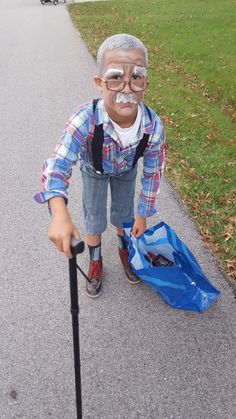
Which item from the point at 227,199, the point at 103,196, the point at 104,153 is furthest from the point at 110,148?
the point at 227,199

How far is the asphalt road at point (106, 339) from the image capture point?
83.9 inches

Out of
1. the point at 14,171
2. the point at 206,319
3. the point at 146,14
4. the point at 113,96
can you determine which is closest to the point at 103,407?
the point at 206,319

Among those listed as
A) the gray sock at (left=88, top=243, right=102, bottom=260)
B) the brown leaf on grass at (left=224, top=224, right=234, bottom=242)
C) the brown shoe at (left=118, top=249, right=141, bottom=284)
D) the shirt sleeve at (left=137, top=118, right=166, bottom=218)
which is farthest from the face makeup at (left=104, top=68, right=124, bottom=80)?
the brown leaf on grass at (left=224, top=224, right=234, bottom=242)

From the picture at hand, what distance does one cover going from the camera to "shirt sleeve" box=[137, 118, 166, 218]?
2.26 metres

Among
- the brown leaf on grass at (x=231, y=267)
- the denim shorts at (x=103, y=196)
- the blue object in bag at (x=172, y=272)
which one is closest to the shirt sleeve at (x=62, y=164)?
the denim shorts at (x=103, y=196)

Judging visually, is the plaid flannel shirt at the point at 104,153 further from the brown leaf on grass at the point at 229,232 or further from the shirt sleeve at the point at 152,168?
the brown leaf on grass at the point at 229,232

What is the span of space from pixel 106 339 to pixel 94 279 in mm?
462

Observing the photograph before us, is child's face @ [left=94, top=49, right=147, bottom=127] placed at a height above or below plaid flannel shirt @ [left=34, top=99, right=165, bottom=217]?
above

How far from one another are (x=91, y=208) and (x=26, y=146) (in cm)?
262

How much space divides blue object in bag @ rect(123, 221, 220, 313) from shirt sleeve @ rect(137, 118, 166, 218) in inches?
10.3

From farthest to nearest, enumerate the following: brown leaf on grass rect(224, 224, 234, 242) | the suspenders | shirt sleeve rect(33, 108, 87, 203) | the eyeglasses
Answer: brown leaf on grass rect(224, 224, 234, 242)
the suspenders
the eyeglasses
shirt sleeve rect(33, 108, 87, 203)

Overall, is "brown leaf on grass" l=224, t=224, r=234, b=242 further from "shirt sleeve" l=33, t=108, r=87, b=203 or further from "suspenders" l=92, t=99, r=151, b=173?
"shirt sleeve" l=33, t=108, r=87, b=203

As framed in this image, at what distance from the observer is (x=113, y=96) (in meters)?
1.94

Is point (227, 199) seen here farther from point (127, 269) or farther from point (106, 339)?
point (106, 339)
